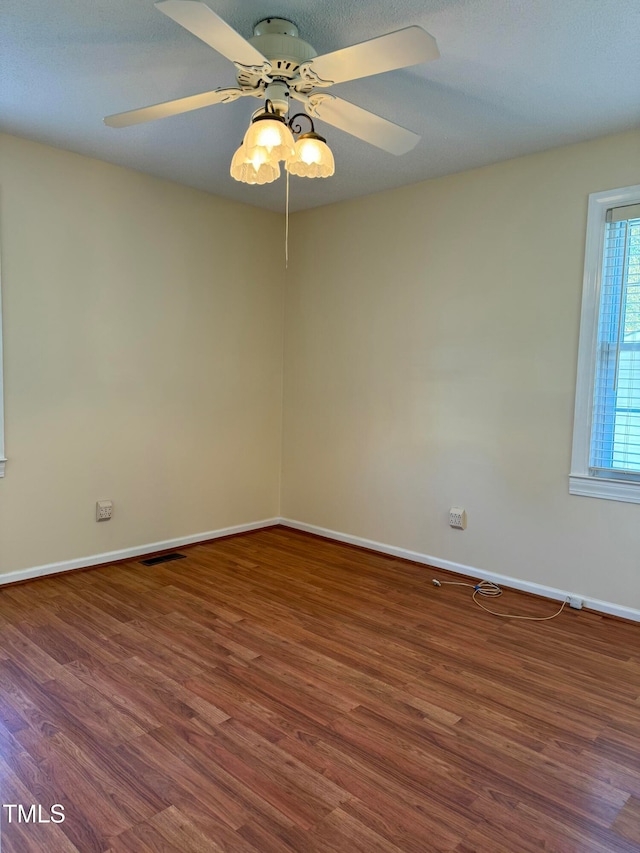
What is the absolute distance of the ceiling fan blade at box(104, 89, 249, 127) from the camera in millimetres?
2029

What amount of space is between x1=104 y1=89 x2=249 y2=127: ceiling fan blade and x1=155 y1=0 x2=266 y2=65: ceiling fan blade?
197 mm

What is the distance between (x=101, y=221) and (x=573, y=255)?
113 inches

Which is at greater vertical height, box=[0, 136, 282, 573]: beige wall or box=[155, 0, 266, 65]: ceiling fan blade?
box=[155, 0, 266, 65]: ceiling fan blade

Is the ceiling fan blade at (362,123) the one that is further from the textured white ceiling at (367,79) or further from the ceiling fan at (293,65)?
the textured white ceiling at (367,79)

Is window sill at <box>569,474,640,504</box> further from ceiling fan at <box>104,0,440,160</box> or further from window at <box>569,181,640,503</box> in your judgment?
ceiling fan at <box>104,0,440,160</box>

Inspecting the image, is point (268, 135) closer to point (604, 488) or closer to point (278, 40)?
point (278, 40)

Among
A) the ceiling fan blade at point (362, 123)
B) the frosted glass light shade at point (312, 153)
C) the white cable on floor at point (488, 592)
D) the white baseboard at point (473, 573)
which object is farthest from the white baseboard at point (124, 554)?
the ceiling fan blade at point (362, 123)

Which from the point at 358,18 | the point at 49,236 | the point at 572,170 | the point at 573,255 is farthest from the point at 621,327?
the point at 49,236

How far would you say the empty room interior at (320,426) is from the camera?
1828 mm

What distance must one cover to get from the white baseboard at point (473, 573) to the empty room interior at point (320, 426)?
2cm

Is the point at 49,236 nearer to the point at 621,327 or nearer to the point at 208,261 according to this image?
the point at 208,261

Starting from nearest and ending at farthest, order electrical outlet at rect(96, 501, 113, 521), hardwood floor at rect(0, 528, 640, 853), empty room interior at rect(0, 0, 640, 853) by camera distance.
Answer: hardwood floor at rect(0, 528, 640, 853)
empty room interior at rect(0, 0, 640, 853)
electrical outlet at rect(96, 501, 113, 521)

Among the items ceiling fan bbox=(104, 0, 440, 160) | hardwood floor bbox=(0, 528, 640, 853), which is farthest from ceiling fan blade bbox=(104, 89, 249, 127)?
hardwood floor bbox=(0, 528, 640, 853)

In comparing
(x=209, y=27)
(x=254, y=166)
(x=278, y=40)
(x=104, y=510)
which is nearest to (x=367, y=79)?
(x=278, y=40)
